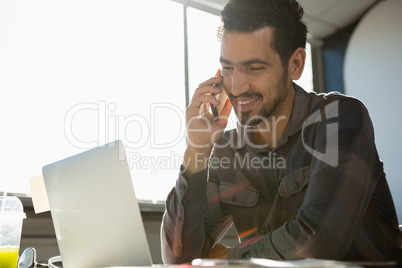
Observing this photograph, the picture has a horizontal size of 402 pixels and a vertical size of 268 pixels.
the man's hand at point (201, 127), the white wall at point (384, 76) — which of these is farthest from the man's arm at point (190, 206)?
the white wall at point (384, 76)

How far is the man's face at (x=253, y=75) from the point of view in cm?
134

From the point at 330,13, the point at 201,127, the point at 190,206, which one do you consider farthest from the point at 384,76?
the point at 190,206

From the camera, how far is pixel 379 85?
11.2ft

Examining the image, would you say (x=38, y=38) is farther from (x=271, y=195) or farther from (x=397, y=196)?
(x=397, y=196)

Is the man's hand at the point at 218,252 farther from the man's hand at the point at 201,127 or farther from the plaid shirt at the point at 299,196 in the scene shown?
the man's hand at the point at 201,127

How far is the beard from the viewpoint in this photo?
1396 mm

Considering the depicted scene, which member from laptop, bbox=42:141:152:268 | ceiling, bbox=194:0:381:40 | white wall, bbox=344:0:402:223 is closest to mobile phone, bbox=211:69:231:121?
laptop, bbox=42:141:152:268

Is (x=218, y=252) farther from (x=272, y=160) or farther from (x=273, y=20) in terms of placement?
(x=273, y=20)

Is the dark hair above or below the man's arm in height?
above

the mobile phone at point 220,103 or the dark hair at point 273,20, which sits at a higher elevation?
the dark hair at point 273,20

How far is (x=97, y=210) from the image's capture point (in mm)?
841

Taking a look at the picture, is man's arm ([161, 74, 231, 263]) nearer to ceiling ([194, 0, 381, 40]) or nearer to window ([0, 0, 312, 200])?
window ([0, 0, 312, 200])

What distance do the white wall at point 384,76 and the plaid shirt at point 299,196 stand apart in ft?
7.19

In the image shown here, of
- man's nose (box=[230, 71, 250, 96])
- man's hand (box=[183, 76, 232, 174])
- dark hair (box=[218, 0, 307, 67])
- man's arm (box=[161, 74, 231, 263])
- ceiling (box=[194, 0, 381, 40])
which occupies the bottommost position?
man's arm (box=[161, 74, 231, 263])
